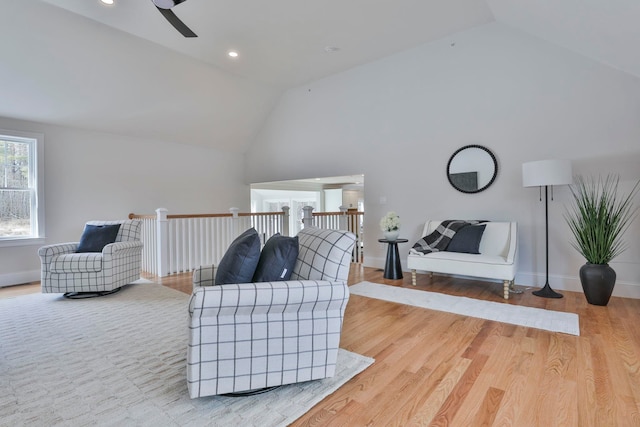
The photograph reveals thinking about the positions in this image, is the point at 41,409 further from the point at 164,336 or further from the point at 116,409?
the point at 164,336

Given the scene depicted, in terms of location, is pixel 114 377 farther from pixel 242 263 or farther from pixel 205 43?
pixel 205 43

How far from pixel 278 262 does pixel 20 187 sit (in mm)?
4901

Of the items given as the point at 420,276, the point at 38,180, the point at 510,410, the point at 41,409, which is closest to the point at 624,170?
the point at 420,276

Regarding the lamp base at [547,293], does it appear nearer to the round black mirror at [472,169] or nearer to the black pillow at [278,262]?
the round black mirror at [472,169]

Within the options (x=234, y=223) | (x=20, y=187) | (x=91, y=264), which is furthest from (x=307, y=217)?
(x=20, y=187)

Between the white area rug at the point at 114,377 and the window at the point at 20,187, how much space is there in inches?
78.2

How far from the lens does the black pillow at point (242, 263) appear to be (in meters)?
1.92

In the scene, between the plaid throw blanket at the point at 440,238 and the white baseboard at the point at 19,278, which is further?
the white baseboard at the point at 19,278

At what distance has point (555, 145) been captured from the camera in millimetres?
3809

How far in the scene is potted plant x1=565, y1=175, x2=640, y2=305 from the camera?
3207mm

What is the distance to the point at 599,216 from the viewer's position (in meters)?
3.22

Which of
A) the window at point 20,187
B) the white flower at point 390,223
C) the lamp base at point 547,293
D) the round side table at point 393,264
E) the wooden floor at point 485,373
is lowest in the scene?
the wooden floor at point 485,373

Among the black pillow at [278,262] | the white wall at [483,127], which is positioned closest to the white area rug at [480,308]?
the white wall at [483,127]

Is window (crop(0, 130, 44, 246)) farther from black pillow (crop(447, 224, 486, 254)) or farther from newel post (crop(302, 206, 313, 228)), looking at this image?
black pillow (crop(447, 224, 486, 254))
